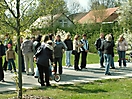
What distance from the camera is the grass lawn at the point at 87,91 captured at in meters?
9.12

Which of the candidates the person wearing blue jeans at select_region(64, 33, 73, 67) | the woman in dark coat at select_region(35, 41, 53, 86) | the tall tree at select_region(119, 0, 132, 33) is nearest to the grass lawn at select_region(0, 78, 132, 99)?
the woman in dark coat at select_region(35, 41, 53, 86)

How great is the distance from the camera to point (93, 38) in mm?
34406

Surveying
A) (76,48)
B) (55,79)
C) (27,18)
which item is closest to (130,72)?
(76,48)

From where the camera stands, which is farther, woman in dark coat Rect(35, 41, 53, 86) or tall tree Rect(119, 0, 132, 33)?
tall tree Rect(119, 0, 132, 33)

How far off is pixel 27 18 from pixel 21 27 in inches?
10.9

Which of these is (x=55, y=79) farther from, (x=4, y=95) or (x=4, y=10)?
(x=4, y=10)

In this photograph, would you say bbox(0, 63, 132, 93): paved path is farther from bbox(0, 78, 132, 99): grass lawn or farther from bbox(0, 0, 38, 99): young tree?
bbox(0, 0, 38, 99): young tree

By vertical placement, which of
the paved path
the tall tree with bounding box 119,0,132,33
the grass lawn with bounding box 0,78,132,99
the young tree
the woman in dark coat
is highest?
the tall tree with bounding box 119,0,132,33

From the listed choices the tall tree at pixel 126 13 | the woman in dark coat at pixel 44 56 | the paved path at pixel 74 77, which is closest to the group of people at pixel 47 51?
the woman in dark coat at pixel 44 56

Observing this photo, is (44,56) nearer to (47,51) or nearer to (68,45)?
(47,51)

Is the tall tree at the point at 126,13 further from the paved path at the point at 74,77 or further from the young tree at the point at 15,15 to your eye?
the young tree at the point at 15,15

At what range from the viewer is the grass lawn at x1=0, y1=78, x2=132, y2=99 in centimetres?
912

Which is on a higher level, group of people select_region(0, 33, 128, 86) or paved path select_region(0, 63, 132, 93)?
group of people select_region(0, 33, 128, 86)

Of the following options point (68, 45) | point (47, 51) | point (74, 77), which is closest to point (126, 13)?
point (68, 45)
